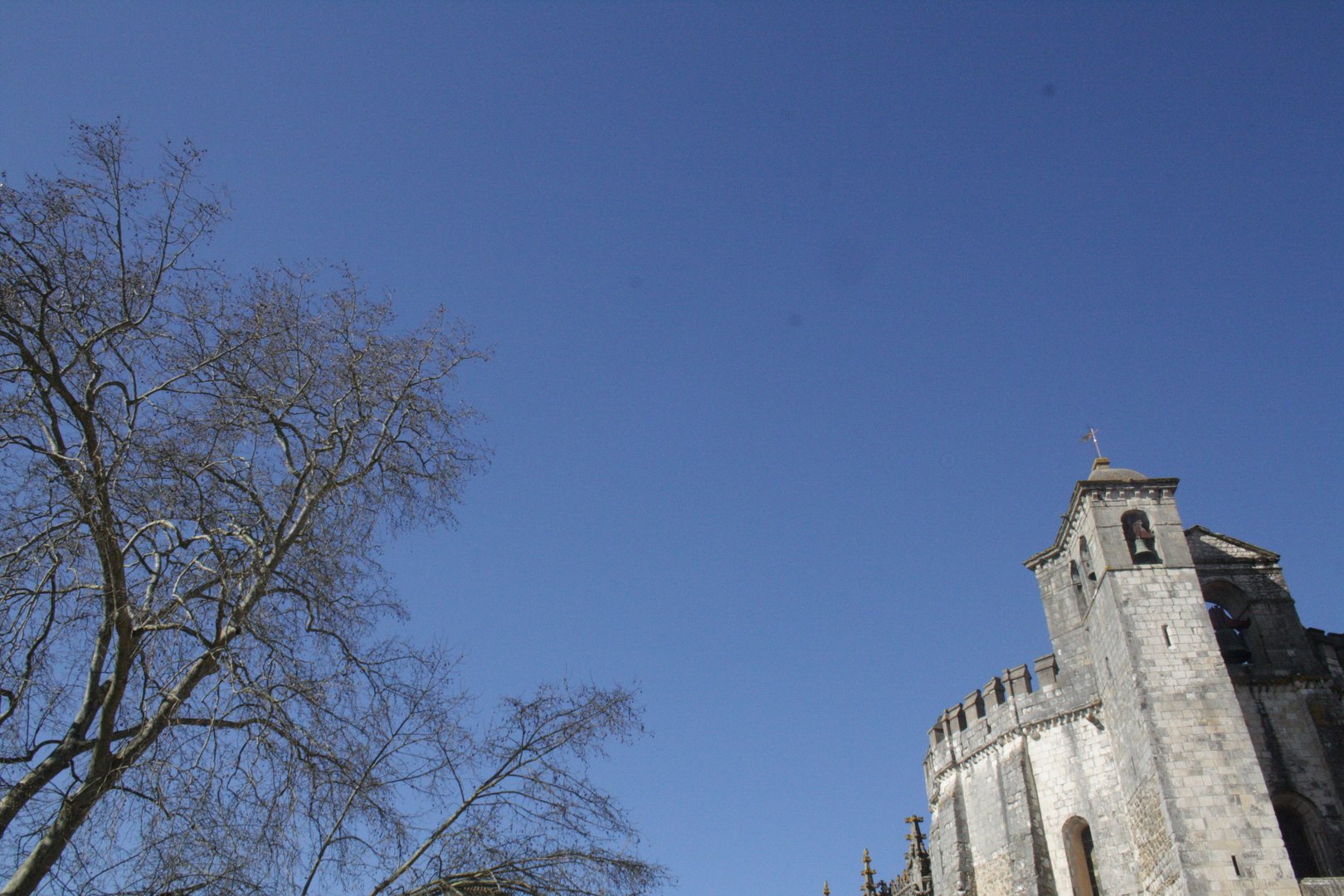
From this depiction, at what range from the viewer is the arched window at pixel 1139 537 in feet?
69.8

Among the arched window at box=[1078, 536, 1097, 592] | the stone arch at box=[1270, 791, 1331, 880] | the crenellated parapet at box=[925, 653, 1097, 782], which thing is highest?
the arched window at box=[1078, 536, 1097, 592]

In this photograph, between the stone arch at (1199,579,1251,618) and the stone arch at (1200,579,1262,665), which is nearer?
the stone arch at (1200,579,1262,665)

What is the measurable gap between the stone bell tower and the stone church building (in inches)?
1.2

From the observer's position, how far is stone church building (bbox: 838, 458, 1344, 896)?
58.0ft

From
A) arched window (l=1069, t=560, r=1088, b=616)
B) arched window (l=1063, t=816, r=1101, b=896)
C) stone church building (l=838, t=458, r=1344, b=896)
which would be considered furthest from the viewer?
arched window (l=1069, t=560, r=1088, b=616)

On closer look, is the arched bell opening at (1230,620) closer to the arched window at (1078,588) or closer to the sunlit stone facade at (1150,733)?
the sunlit stone facade at (1150,733)

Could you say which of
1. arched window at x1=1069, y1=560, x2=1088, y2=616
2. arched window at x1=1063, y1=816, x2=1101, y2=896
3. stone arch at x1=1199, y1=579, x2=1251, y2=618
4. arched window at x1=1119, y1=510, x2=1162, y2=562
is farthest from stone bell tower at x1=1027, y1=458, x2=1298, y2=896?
stone arch at x1=1199, y1=579, x2=1251, y2=618

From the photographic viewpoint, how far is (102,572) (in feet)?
25.1

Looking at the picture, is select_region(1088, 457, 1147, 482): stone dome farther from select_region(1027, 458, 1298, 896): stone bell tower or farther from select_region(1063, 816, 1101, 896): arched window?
select_region(1063, 816, 1101, 896): arched window

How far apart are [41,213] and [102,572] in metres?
2.87

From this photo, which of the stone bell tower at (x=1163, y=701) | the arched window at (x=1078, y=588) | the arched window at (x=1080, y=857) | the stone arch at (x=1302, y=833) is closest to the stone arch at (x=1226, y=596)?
the arched window at (x=1078, y=588)

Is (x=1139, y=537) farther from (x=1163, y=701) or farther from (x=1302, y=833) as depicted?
(x=1302, y=833)

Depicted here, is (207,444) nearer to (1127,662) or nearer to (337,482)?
(337,482)

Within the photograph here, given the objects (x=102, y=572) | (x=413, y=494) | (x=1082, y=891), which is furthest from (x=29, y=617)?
(x=1082, y=891)
